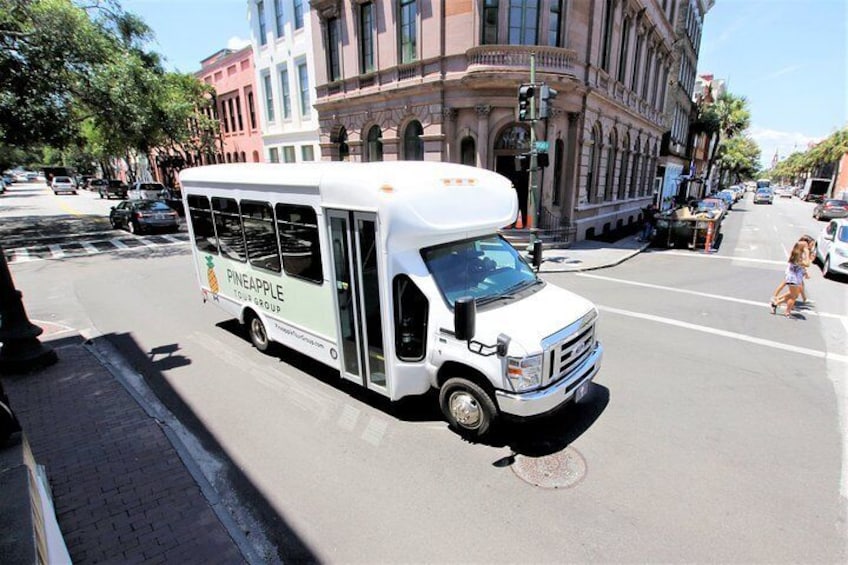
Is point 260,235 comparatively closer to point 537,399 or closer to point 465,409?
point 465,409

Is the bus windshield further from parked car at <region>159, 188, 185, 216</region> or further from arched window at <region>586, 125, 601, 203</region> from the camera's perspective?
parked car at <region>159, 188, 185, 216</region>

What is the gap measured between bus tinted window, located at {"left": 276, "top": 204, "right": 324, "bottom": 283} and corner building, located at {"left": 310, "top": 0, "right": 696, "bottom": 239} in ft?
40.1

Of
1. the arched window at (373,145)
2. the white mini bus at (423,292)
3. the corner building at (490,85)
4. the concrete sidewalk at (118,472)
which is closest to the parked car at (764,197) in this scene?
the corner building at (490,85)

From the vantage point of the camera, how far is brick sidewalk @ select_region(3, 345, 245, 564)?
11.3ft

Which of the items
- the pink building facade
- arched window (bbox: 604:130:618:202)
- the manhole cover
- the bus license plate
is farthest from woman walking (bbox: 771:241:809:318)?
the pink building facade

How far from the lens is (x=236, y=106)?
32.5m

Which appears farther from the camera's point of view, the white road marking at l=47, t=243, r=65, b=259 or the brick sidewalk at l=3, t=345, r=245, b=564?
the white road marking at l=47, t=243, r=65, b=259

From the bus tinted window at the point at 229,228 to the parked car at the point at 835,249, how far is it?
1629 centimetres

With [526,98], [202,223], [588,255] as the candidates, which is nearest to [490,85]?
[526,98]

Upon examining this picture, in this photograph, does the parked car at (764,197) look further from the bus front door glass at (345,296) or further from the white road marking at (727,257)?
the bus front door glass at (345,296)

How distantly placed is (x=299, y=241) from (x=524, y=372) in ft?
11.6

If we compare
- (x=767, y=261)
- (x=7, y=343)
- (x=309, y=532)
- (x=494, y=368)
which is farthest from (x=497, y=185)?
(x=767, y=261)

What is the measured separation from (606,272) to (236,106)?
3069 centimetres

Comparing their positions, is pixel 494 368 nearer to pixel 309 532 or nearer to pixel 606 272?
pixel 309 532
